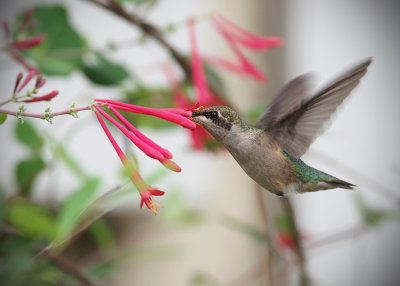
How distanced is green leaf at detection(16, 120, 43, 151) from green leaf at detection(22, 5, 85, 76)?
0.52ft

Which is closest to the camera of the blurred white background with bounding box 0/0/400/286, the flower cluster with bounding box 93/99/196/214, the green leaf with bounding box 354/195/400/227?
the flower cluster with bounding box 93/99/196/214

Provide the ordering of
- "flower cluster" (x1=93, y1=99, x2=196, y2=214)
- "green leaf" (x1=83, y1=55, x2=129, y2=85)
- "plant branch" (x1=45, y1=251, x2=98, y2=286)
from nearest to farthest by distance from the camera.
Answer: "flower cluster" (x1=93, y1=99, x2=196, y2=214) < "plant branch" (x1=45, y1=251, x2=98, y2=286) < "green leaf" (x1=83, y1=55, x2=129, y2=85)

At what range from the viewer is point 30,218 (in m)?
0.89

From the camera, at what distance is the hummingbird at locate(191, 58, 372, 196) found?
681 mm

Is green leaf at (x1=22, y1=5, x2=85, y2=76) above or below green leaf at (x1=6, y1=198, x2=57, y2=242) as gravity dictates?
above

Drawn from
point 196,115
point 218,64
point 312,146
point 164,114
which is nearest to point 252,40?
point 218,64

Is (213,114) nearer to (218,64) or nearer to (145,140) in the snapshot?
(145,140)

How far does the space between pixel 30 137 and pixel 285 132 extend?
0.54 metres

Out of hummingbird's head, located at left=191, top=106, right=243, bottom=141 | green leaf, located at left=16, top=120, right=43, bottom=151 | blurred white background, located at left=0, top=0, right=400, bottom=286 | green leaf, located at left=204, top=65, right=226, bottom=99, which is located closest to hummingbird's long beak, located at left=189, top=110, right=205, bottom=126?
hummingbird's head, located at left=191, top=106, right=243, bottom=141

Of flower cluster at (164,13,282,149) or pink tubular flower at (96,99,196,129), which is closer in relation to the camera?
pink tubular flower at (96,99,196,129)

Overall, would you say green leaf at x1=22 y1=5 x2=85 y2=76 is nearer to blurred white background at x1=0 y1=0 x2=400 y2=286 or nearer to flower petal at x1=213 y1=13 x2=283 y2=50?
flower petal at x1=213 y1=13 x2=283 y2=50

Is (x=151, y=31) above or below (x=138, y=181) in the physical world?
above

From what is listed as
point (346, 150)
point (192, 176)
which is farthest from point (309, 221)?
point (192, 176)

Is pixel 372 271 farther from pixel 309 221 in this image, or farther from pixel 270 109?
pixel 270 109
